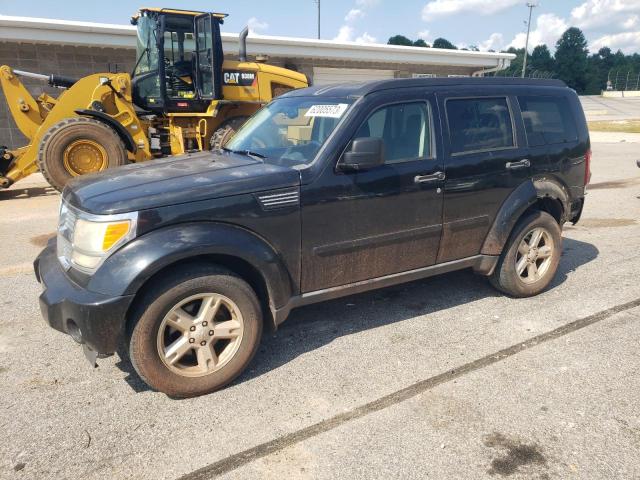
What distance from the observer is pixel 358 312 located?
4328 mm

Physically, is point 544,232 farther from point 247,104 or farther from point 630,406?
point 247,104

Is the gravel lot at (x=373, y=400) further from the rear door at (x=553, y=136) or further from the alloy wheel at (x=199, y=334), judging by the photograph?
the rear door at (x=553, y=136)

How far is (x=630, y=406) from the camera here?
115 inches

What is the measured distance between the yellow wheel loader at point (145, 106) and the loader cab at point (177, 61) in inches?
0.7

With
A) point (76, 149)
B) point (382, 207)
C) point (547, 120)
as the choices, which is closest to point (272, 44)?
point (76, 149)

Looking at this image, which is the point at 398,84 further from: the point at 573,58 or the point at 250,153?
the point at 573,58

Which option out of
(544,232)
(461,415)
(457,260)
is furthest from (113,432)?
(544,232)

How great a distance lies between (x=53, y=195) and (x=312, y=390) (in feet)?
30.3

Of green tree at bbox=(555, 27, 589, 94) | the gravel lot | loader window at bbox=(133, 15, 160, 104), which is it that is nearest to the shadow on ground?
the gravel lot

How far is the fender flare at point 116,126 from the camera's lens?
372 inches

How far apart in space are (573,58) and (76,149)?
4942 inches

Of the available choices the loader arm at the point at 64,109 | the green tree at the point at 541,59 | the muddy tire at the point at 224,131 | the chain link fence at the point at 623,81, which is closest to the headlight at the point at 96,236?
the muddy tire at the point at 224,131

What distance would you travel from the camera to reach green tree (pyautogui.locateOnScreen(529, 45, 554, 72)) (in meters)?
116

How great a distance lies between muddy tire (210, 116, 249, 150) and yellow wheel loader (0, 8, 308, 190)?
21 millimetres
